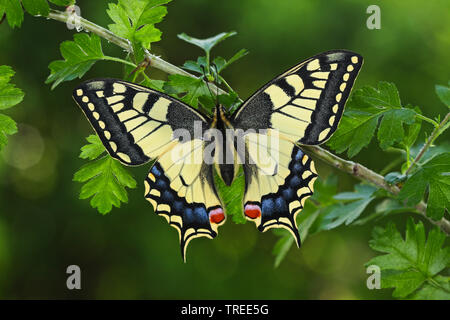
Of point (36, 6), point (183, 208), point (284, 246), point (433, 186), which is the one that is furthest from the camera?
point (284, 246)

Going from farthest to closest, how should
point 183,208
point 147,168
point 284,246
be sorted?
1. point 147,168
2. point 284,246
3. point 183,208

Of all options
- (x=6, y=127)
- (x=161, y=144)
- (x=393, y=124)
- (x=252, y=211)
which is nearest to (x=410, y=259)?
(x=393, y=124)

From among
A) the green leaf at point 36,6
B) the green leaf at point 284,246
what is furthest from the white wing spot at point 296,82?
the green leaf at point 284,246

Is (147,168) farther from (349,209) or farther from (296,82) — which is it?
(296,82)

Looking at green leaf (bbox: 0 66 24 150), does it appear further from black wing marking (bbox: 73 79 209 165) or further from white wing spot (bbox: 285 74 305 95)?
white wing spot (bbox: 285 74 305 95)

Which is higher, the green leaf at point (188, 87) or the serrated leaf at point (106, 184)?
the green leaf at point (188, 87)

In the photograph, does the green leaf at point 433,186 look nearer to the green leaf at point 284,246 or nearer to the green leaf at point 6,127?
the green leaf at point 284,246
